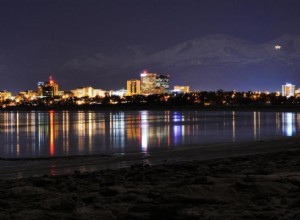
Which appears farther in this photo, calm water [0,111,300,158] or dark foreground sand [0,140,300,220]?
calm water [0,111,300,158]

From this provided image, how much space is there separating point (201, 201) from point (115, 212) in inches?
46.9

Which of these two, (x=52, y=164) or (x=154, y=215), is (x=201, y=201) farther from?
(x=52, y=164)

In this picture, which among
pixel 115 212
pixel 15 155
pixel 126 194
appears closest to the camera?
pixel 115 212

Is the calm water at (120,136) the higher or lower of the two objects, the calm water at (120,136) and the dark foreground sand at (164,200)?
the lower

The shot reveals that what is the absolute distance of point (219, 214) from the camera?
603cm

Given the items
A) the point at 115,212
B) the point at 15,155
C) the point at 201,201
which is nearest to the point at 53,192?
the point at 115,212

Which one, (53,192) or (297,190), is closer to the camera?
(297,190)

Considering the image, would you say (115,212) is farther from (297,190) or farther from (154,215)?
(297,190)

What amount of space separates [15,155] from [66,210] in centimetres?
1523

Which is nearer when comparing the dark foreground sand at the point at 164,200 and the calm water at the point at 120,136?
the dark foreground sand at the point at 164,200

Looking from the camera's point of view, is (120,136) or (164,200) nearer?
(164,200)

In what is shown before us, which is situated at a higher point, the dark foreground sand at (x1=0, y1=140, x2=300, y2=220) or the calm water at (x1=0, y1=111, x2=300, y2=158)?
the dark foreground sand at (x1=0, y1=140, x2=300, y2=220)

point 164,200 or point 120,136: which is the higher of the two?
point 164,200

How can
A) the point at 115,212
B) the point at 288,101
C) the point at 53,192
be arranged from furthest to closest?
1. the point at 288,101
2. the point at 53,192
3. the point at 115,212
